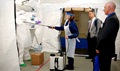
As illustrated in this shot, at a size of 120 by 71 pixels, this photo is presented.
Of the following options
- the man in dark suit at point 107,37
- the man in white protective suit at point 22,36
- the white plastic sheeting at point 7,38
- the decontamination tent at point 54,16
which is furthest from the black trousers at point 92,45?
the white plastic sheeting at point 7,38

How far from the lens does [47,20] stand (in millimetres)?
Result: 6629

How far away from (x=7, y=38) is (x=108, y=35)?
1.72 metres

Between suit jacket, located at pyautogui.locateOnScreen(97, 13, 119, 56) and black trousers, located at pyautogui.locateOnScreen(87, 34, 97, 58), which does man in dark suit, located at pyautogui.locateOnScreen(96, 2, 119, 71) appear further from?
black trousers, located at pyautogui.locateOnScreen(87, 34, 97, 58)

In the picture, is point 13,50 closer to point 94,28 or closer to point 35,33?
point 94,28

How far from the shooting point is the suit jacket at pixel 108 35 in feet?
→ 11.2

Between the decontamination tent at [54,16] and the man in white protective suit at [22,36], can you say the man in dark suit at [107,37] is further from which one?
the decontamination tent at [54,16]

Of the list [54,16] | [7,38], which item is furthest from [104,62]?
[54,16]

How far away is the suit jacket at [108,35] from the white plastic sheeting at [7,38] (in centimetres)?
155

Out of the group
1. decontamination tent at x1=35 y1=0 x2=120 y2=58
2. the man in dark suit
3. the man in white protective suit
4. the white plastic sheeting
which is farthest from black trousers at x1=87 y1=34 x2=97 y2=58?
the white plastic sheeting

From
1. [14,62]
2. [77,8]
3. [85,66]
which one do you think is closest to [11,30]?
[14,62]

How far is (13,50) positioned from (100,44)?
156 centimetres

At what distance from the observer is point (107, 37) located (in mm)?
3451

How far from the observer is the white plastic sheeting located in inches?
107

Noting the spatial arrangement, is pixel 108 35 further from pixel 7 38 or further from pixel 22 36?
→ pixel 22 36
